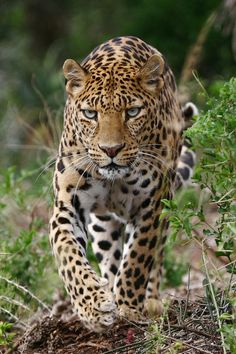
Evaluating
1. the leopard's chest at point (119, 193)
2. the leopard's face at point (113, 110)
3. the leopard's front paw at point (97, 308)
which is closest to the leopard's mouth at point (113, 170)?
the leopard's face at point (113, 110)

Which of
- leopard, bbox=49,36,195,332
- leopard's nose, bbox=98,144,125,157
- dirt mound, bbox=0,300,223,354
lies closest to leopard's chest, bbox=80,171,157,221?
leopard, bbox=49,36,195,332

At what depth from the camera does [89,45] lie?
23125 millimetres

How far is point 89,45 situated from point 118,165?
14.7 m

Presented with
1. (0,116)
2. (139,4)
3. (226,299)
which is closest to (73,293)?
(226,299)

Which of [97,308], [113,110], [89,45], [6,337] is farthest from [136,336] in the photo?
[89,45]

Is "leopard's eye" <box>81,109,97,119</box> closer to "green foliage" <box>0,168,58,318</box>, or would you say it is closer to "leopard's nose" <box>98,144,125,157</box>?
"leopard's nose" <box>98,144,125,157</box>

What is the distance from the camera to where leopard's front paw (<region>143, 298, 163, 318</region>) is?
28.3ft

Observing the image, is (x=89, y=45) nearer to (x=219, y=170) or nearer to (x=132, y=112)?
(x=132, y=112)

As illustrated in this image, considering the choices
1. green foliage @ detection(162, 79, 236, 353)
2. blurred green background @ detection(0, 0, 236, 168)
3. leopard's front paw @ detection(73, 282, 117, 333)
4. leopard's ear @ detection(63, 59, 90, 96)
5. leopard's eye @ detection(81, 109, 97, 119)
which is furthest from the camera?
blurred green background @ detection(0, 0, 236, 168)

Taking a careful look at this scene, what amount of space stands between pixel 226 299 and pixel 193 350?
1.22 ft

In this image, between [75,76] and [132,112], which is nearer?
[132,112]

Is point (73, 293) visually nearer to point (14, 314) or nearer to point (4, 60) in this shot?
point (14, 314)

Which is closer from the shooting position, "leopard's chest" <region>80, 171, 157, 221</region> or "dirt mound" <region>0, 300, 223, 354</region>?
"dirt mound" <region>0, 300, 223, 354</region>

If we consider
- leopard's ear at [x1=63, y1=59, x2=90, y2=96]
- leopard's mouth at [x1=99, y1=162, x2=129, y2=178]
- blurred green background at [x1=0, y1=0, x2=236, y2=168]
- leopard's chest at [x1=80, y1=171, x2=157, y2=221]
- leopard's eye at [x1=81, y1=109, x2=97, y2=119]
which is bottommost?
blurred green background at [x1=0, y1=0, x2=236, y2=168]
